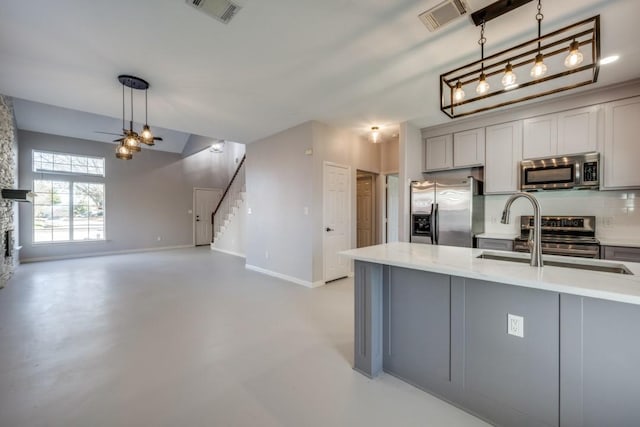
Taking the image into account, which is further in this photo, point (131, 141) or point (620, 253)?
point (131, 141)

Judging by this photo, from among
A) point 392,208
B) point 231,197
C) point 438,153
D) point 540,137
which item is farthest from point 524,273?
point 231,197

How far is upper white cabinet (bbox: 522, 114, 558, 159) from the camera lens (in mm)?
3557

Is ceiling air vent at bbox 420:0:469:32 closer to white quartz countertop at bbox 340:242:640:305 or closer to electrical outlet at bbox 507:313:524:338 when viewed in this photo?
white quartz countertop at bbox 340:242:640:305

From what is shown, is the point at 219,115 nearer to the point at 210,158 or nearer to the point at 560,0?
the point at 560,0

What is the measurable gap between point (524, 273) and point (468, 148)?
3.34 metres

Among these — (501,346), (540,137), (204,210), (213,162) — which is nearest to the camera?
(501,346)

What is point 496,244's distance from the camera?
3.79 metres

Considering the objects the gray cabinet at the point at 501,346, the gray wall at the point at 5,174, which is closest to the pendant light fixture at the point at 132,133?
the gray wall at the point at 5,174

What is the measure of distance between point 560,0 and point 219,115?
4.06m

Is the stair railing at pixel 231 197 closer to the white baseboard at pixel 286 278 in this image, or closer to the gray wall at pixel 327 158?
the white baseboard at pixel 286 278

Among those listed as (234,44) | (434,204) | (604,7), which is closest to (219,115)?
(234,44)

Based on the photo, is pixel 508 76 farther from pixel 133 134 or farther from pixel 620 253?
pixel 133 134

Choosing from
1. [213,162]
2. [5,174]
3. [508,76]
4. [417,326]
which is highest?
[213,162]

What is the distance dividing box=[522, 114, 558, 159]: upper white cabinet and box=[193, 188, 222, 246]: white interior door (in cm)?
921
